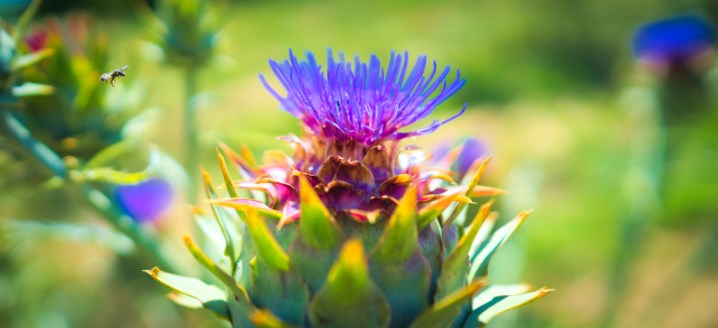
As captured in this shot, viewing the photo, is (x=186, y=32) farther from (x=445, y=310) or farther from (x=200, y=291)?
(x=445, y=310)

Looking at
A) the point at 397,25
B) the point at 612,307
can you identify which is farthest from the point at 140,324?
the point at 397,25

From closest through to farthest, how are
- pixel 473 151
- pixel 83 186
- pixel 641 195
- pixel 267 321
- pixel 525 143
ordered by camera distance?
pixel 267 321 < pixel 83 186 < pixel 473 151 < pixel 641 195 < pixel 525 143

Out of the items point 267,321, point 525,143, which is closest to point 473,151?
point 267,321

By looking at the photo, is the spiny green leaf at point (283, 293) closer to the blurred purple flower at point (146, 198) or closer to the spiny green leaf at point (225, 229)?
the spiny green leaf at point (225, 229)

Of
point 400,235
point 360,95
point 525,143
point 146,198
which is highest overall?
point 360,95

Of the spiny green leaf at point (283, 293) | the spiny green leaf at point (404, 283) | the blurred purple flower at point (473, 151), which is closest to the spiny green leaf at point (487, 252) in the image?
the spiny green leaf at point (404, 283)

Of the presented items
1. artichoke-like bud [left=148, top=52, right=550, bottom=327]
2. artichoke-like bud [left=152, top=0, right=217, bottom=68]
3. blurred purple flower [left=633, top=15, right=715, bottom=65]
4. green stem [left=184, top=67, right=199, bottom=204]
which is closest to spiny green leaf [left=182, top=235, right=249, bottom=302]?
artichoke-like bud [left=148, top=52, right=550, bottom=327]
